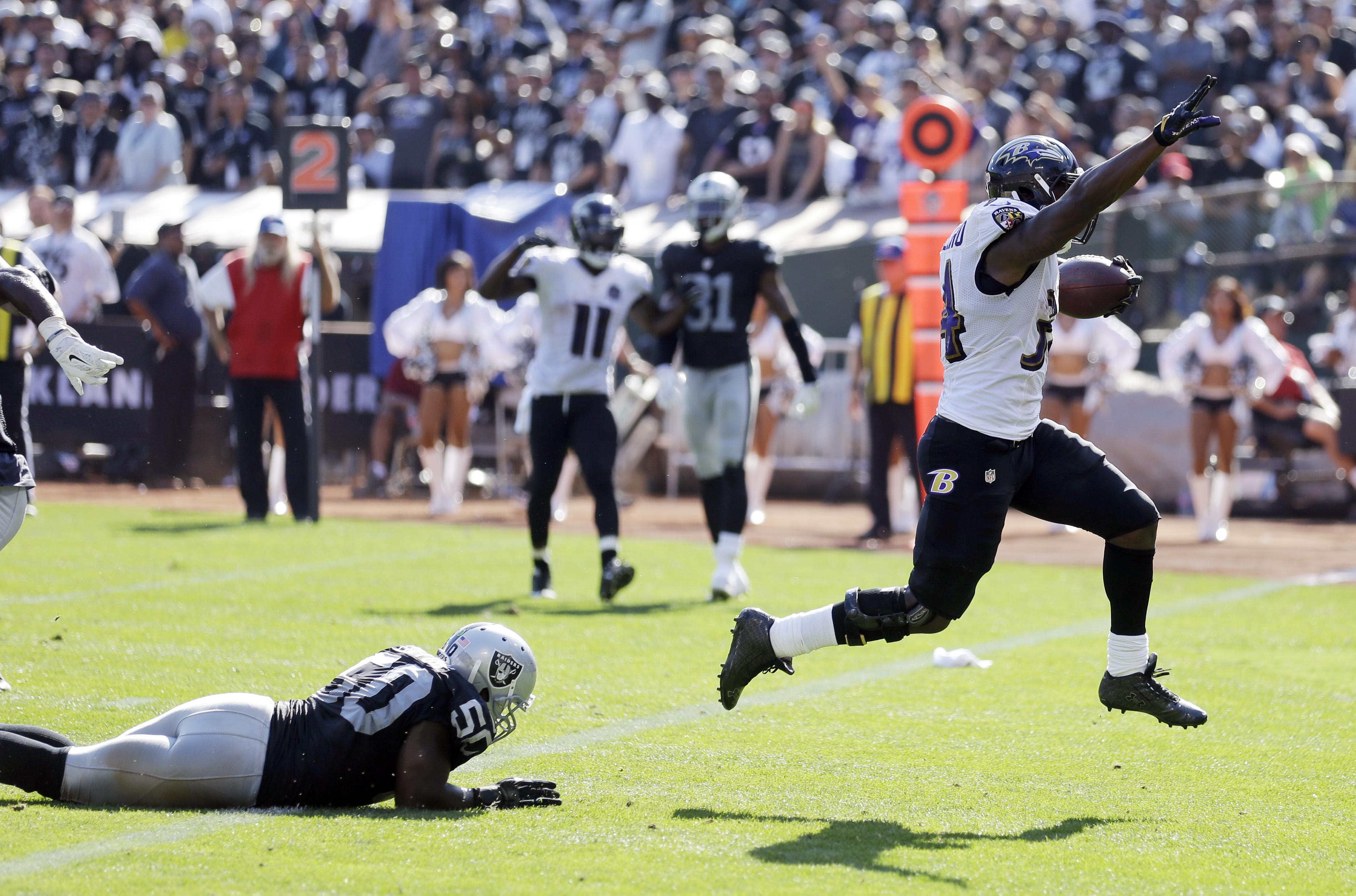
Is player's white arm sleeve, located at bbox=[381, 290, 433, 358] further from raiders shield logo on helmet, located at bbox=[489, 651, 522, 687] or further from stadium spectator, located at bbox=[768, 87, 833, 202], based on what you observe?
raiders shield logo on helmet, located at bbox=[489, 651, 522, 687]

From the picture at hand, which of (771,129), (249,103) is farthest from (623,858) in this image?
(249,103)

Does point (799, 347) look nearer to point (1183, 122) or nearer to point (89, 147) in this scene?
point (1183, 122)

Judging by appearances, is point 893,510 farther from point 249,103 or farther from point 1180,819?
point 249,103

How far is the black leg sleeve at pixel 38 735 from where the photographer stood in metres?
4.40

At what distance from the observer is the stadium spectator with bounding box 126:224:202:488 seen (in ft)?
50.5

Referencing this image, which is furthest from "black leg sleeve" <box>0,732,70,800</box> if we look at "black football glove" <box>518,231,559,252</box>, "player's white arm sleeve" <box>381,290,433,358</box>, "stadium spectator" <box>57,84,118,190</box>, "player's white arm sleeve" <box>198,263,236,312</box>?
"stadium spectator" <box>57,84,118,190</box>

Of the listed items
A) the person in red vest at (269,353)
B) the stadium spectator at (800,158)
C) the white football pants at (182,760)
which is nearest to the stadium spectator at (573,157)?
the stadium spectator at (800,158)

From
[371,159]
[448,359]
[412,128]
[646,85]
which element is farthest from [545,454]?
[371,159]

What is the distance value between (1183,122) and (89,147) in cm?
1876

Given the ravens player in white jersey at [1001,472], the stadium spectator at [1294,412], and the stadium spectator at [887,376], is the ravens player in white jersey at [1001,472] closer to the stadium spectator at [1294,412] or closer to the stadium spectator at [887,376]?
the stadium spectator at [887,376]

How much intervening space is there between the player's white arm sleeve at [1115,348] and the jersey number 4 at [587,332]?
611 cm

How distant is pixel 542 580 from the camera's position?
921 centimetres

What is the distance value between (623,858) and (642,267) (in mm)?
5807

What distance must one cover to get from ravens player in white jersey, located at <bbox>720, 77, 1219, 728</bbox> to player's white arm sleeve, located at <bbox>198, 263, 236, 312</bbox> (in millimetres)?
9338
